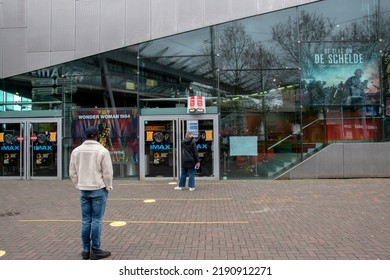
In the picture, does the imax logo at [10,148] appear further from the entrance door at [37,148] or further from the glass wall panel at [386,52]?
the glass wall panel at [386,52]

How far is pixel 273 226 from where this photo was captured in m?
6.32

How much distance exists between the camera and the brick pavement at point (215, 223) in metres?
5.05

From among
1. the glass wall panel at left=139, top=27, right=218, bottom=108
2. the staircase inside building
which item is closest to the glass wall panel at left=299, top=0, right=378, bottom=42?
the glass wall panel at left=139, top=27, right=218, bottom=108

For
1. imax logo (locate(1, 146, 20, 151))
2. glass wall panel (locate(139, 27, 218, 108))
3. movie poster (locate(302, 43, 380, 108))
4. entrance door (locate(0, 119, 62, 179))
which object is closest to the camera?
movie poster (locate(302, 43, 380, 108))

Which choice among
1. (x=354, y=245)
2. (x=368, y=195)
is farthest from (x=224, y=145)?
(x=354, y=245)

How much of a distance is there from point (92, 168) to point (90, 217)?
0.68m

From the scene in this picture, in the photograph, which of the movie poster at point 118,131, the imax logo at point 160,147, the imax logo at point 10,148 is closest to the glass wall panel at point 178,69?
the movie poster at point 118,131

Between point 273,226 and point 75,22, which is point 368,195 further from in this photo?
point 75,22

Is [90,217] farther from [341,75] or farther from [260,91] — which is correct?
[341,75]

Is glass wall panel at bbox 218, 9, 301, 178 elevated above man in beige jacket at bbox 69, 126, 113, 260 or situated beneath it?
elevated above

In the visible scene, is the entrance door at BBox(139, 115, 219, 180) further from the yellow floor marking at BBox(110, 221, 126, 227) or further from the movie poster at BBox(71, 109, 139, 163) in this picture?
the yellow floor marking at BBox(110, 221, 126, 227)

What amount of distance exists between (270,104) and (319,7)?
3951 millimetres

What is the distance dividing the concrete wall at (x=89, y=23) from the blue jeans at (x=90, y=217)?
30.5 ft

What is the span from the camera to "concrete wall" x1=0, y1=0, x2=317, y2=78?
12.8m
